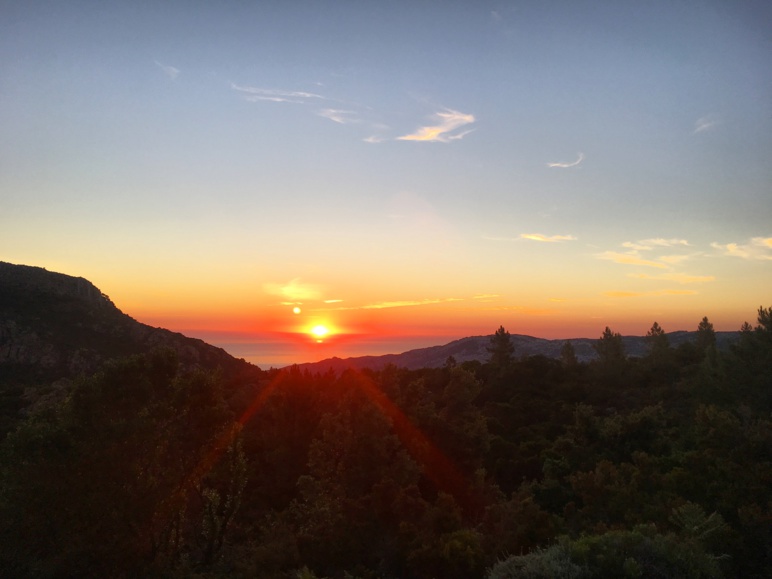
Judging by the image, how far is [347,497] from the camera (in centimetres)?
1917

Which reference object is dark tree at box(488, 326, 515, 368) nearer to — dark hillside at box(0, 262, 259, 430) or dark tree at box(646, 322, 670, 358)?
dark tree at box(646, 322, 670, 358)

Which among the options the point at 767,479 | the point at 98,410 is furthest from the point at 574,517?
the point at 98,410

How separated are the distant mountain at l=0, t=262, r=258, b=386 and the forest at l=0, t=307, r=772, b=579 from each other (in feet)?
124

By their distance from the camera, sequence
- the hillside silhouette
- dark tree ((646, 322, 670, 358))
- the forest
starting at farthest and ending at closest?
dark tree ((646, 322, 670, 358)) < the hillside silhouette < the forest

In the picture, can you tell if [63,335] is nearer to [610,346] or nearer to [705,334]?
[610,346]

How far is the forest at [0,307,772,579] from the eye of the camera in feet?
39.7

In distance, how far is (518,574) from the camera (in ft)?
31.7

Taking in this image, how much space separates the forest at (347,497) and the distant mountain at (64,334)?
124 ft

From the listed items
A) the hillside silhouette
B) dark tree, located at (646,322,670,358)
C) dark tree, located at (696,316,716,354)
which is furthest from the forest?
dark tree, located at (696,316,716,354)

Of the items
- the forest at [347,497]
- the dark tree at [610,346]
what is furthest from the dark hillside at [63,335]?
the dark tree at [610,346]

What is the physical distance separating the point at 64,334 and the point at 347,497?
216 ft

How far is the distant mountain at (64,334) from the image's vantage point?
59.4m

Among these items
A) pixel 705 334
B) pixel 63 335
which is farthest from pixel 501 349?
pixel 63 335

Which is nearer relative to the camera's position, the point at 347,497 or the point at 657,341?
the point at 347,497
